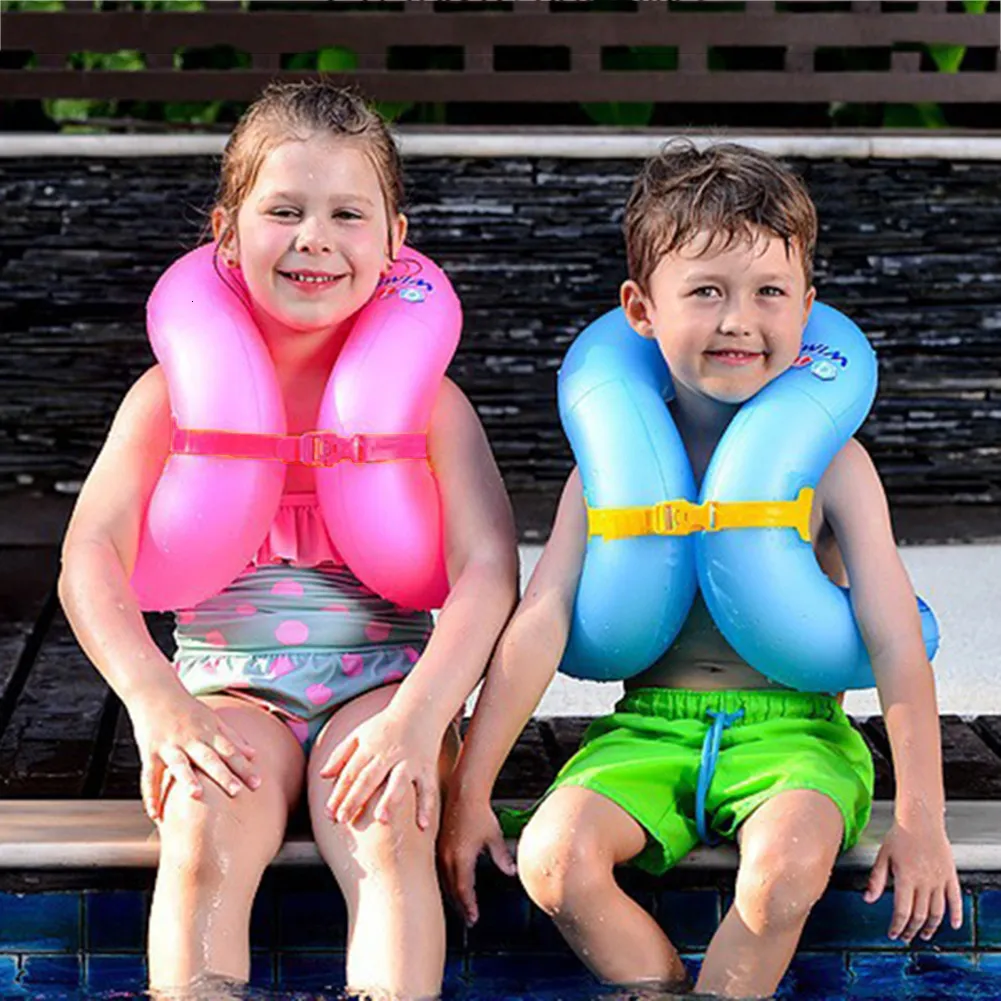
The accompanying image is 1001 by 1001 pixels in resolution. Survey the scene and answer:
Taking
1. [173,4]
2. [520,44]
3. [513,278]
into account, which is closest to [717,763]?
[513,278]

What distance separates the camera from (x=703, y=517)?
3570 mm

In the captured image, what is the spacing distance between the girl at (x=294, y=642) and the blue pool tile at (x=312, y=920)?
15cm

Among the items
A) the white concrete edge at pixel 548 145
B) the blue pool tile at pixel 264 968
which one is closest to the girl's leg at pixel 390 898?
the blue pool tile at pixel 264 968

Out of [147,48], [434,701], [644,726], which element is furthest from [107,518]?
[147,48]

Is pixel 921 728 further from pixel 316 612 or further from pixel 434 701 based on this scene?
pixel 316 612

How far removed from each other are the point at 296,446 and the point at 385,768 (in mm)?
615

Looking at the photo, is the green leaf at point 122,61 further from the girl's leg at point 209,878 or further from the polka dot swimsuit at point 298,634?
the girl's leg at point 209,878

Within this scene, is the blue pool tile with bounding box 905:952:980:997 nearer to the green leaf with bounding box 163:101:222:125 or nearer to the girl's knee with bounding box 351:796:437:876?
the girl's knee with bounding box 351:796:437:876

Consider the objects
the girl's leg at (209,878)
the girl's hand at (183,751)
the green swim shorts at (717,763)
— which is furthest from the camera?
the green swim shorts at (717,763)

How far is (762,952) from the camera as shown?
3236 millimetres

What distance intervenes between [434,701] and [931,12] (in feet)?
11.7

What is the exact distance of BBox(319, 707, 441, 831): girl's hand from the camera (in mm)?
3287

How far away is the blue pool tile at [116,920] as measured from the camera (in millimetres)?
3500

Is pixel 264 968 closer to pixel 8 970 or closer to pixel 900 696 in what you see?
pixel 8 970
